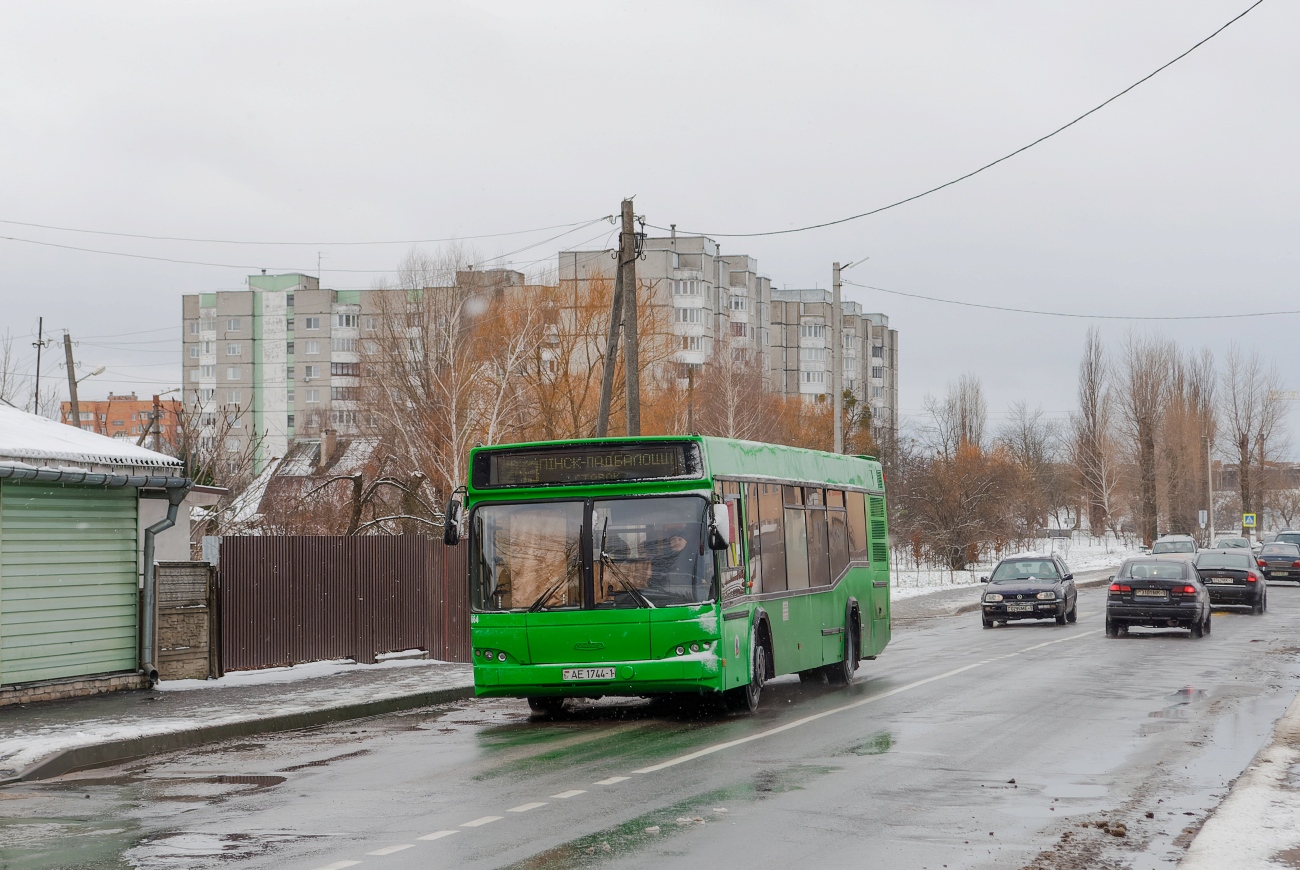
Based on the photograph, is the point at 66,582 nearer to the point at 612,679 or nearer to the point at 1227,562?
the point at 612,679

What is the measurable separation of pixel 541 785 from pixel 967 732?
5.05 metres

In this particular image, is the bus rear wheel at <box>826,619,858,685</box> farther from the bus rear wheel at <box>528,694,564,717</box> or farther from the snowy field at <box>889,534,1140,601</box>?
the snowy field at <box>889,534,1140,601</box>

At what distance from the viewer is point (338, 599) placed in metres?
22.0

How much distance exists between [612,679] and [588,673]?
25cm

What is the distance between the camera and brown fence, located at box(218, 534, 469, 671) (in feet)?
66.4

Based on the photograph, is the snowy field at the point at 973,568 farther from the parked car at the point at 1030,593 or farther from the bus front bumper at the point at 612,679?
the bus front bumper at the point at 612,679

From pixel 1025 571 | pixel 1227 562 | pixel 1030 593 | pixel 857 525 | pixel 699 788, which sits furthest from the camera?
pixel 1227 562

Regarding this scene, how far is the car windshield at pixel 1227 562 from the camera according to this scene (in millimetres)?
37219

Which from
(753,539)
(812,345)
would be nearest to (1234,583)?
(753,539)

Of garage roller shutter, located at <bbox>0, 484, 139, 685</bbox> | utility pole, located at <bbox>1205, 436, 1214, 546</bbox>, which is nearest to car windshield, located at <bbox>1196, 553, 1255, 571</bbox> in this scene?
garage roller shutter, located at <bbox>0, 484, 139, 685</bbox>

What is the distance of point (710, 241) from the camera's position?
117 meters

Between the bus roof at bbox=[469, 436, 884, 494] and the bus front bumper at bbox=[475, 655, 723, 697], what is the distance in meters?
1.81

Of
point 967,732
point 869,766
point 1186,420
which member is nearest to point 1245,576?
point 967,732

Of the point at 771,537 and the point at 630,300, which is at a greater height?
the point at 630,300
